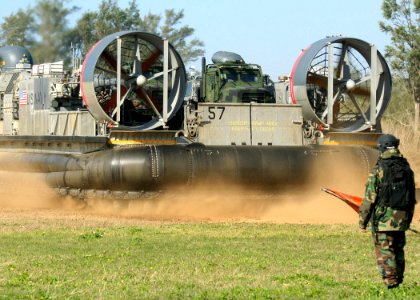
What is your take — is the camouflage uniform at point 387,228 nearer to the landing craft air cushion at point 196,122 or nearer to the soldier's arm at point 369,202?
the soldier's arm at point 369,202

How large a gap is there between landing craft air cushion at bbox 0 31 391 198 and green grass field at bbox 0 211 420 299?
1409 millimetres

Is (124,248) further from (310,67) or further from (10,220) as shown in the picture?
(310,67)

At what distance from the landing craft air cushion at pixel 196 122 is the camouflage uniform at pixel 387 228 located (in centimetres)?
619

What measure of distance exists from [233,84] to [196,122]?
55.3 inches

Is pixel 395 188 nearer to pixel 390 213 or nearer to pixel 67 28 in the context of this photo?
pixel 390 213

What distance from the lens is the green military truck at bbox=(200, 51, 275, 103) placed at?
14922 mm

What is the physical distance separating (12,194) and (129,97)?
2.51 meters

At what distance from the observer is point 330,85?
14.1 m

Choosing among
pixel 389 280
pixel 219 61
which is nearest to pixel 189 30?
pixel 219 61

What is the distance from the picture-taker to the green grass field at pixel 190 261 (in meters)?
6.67

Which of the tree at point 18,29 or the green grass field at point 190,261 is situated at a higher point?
the tree at point 18,29

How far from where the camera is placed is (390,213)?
664 cm

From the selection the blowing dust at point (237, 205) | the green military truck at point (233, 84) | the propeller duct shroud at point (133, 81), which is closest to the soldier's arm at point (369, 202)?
the blowing dust at point (237, 205)

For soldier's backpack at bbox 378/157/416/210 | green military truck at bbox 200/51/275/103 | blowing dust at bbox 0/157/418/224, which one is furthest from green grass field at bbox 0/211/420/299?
green military truck at bbox 200/51/275/103
